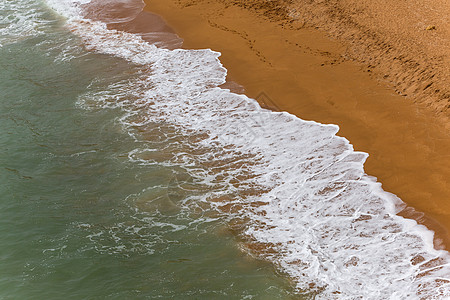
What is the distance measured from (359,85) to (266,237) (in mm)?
4835

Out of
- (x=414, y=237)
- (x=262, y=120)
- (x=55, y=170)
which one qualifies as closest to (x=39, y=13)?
(x=55, y=170)

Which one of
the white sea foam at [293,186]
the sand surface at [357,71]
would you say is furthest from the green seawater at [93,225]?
the sand surface at [357,71]

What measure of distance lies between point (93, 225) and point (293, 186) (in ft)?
11.7

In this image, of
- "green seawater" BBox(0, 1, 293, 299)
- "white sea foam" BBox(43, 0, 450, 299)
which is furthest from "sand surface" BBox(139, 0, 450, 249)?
"green seawater" BBox(0, 1, 293, 299)

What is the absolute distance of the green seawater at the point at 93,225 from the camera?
689 cm

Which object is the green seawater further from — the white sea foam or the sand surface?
the sand surface

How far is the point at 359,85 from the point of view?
10648 mm

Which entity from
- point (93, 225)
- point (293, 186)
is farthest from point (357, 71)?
point (93, 225)

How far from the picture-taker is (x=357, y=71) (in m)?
11.1

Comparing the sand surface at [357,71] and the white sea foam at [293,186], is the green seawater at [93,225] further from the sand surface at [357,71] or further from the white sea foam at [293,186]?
the sand surface at [357,71]

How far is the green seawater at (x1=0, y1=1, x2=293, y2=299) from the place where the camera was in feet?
22.6

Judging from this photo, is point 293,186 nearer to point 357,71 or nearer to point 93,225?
point 93,225

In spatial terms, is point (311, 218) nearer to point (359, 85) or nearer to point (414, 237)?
point (414, 237)

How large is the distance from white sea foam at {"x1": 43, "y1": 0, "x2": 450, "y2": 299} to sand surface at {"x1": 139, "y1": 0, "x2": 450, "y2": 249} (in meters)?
0.39
